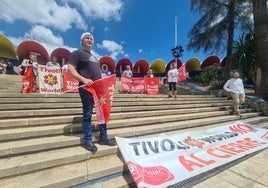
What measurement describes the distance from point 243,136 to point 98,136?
3.78 metres

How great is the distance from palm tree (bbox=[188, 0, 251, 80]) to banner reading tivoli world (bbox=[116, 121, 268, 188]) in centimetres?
991

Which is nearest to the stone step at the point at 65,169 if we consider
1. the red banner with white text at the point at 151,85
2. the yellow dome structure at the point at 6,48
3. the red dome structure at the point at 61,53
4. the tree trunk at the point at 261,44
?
the red banner with white text at the point at 151,85

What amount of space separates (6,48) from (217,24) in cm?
2084

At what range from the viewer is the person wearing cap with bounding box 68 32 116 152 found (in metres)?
2.97

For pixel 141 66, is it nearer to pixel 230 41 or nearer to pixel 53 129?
pixel 230 41

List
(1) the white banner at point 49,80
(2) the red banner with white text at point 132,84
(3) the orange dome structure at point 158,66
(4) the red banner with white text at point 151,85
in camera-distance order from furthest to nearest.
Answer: (3) the orange dome structure at point 158,66 < (4) the red banner with white text at point 151,85 < (2) the red banner with white text at point 132,84 < (1) the white banner at point 49,80

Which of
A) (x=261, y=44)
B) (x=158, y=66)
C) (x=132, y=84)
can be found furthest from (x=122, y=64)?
(x=261, y=44)

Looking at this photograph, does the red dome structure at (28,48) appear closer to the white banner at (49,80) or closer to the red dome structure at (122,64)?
the red dome structure at (122,64)

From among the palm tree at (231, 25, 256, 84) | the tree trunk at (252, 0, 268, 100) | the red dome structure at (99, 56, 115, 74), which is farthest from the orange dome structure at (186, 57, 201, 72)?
the tree trunk at (252, 0, 268, 100)

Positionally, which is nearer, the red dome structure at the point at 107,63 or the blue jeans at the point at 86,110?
the blue jeans at the point at 86,110

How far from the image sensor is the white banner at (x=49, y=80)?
23.6 feet

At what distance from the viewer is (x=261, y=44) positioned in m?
9.43

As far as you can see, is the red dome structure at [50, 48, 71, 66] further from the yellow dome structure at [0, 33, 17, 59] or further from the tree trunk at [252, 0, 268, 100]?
the tree trunk at [252, 0, 268, 100]

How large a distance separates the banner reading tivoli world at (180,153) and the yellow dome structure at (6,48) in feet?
71.7
